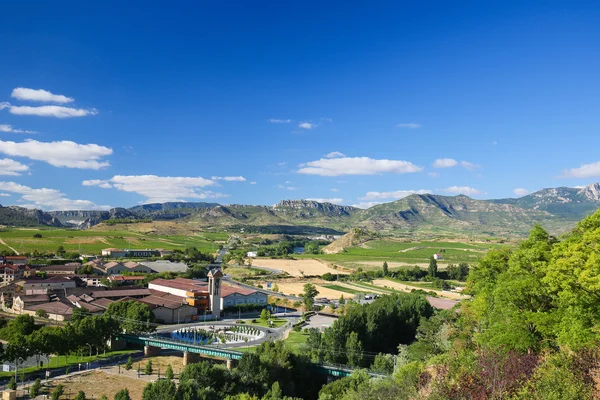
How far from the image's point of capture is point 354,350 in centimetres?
5009

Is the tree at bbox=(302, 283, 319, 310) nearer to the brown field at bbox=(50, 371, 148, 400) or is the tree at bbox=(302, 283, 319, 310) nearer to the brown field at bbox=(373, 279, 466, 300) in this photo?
the brown field at bbox=(373, 279, 466, 300)

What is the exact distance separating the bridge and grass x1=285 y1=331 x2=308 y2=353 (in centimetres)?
704

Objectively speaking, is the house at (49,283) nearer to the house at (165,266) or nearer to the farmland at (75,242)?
the house at (165,266)

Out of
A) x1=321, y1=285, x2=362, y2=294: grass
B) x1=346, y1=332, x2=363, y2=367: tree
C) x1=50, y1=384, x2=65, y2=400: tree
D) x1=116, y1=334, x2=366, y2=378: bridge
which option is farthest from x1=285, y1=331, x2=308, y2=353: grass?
x1=321, y1=285, x2=362, y2=294: grass

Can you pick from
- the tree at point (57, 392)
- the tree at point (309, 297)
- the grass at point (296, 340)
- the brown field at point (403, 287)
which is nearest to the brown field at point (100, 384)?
the tree at point (57, 392)

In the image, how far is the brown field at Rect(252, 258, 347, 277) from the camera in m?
130

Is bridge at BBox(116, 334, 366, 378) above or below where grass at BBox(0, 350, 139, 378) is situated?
above

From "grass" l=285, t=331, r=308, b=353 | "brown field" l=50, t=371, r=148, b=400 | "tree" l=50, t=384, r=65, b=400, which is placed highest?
"tree" l=50, t=384, r=65, b=400

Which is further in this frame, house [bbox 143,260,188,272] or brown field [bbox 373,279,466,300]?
house [bbox 143,260,188,272]

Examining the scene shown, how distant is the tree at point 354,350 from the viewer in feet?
162

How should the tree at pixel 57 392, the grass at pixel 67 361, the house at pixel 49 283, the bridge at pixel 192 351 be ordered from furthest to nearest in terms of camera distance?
the house at pixel 49 283
the grass at pixel 67 361
the bridge at pixel 192 351
the tree at pixel 57 392

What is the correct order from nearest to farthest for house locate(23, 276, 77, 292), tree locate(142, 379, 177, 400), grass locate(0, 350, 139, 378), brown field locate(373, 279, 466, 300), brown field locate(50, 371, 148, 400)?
1. tree locate(142, 379, 177, 400)
2. brown field locate(50, 371, 148, 400)
3. grass locate(0, 350, 139, 378)
4. house locate(23, 276, 77, 292)
5. brown field locate(373, 279, 466, 300)

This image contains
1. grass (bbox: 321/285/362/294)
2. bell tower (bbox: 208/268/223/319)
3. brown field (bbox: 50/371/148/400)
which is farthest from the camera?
grass (bbox: 321/285/362/294)

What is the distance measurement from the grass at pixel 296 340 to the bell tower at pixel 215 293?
16.4 metres
